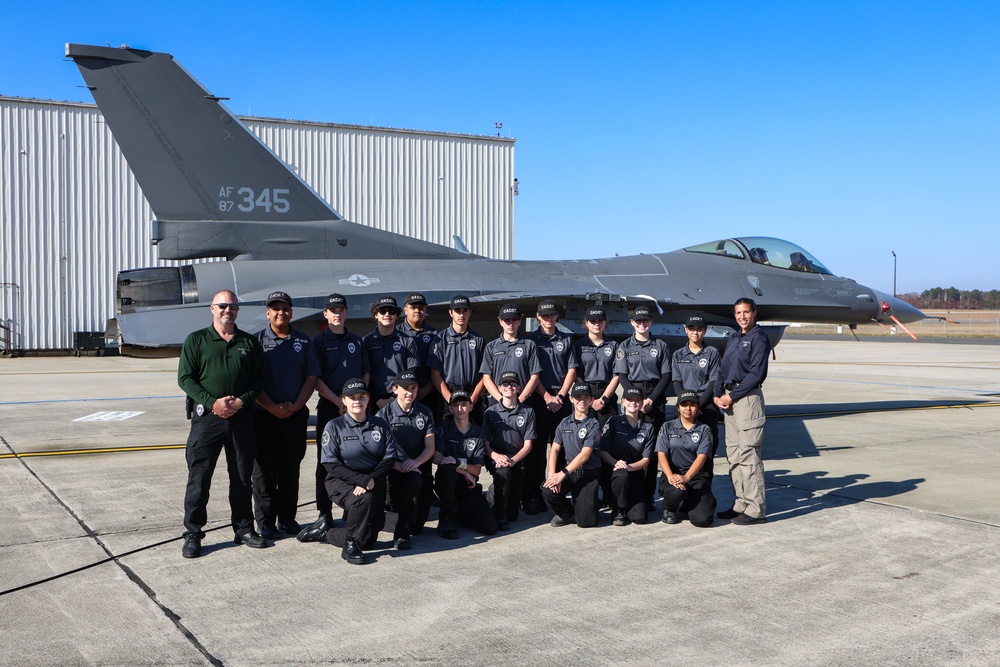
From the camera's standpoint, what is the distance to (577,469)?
6.60 m

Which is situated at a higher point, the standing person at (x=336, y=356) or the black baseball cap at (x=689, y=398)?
the standing person at (x=336, y=356)

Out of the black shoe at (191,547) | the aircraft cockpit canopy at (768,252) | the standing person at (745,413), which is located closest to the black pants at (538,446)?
the standing person at (745,413)

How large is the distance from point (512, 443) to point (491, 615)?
2395mm

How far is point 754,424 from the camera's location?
22.6 feet

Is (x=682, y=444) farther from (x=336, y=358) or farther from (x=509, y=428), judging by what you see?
(x=336, y=358)

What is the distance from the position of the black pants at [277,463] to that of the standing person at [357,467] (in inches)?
16.4

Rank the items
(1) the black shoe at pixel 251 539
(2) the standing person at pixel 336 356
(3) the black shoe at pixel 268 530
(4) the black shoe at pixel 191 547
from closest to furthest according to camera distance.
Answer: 1. (4) the black shoe at pixel 191 547
2. (1) the black shoe at pixel 251 539
3. (3) the black shoe at pixel 268 530
4. (2) the standing person at pixel 336 356

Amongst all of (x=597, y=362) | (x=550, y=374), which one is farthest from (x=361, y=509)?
(x=597, y=362)

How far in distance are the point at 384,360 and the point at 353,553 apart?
1963 millimetres

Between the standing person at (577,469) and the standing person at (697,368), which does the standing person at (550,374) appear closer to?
the standing person at (577,469)

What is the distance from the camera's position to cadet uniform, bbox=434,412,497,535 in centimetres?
634

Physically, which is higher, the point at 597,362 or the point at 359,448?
the point at 597,362

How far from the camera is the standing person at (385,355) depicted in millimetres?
7066

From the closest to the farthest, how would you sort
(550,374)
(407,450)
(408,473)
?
1. (408,473)
2. (407,450)
3. (550,374)
